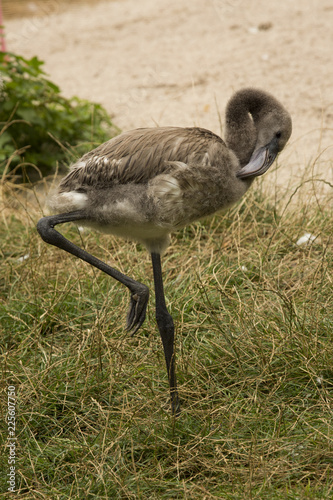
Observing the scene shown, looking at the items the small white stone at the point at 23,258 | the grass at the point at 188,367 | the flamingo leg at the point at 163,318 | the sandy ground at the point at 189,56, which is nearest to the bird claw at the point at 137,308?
the flamingo leg at the point at 163,318

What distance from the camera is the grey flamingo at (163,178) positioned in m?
3.05

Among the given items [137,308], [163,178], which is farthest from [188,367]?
[163,178]

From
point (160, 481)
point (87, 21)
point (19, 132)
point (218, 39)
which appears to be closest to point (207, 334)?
point (160, 481)

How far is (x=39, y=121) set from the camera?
6672mm

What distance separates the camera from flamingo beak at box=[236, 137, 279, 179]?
10.6 ft

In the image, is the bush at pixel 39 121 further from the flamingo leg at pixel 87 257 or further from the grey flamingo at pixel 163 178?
the flamingo leg at pixel 87 257

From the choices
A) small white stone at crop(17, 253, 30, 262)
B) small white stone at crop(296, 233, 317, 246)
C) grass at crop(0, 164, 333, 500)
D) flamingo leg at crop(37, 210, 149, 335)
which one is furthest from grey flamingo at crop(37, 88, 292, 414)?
small white stone at crop(17, 253, 30, 262)

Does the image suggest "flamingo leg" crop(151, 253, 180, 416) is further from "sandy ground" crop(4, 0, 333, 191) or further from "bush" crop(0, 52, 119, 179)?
"bush" crop(0, 52, 119, 179)

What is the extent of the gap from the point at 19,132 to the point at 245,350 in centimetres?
412

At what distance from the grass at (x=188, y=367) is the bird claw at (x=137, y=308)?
417 millimetres

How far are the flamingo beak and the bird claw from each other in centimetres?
74

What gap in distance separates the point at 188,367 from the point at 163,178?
1212mm

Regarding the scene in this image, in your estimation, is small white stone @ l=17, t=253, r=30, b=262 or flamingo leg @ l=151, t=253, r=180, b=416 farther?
small white stone @ l=17, t=253, r=30, b=262

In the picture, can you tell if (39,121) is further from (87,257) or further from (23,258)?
(87,257)
